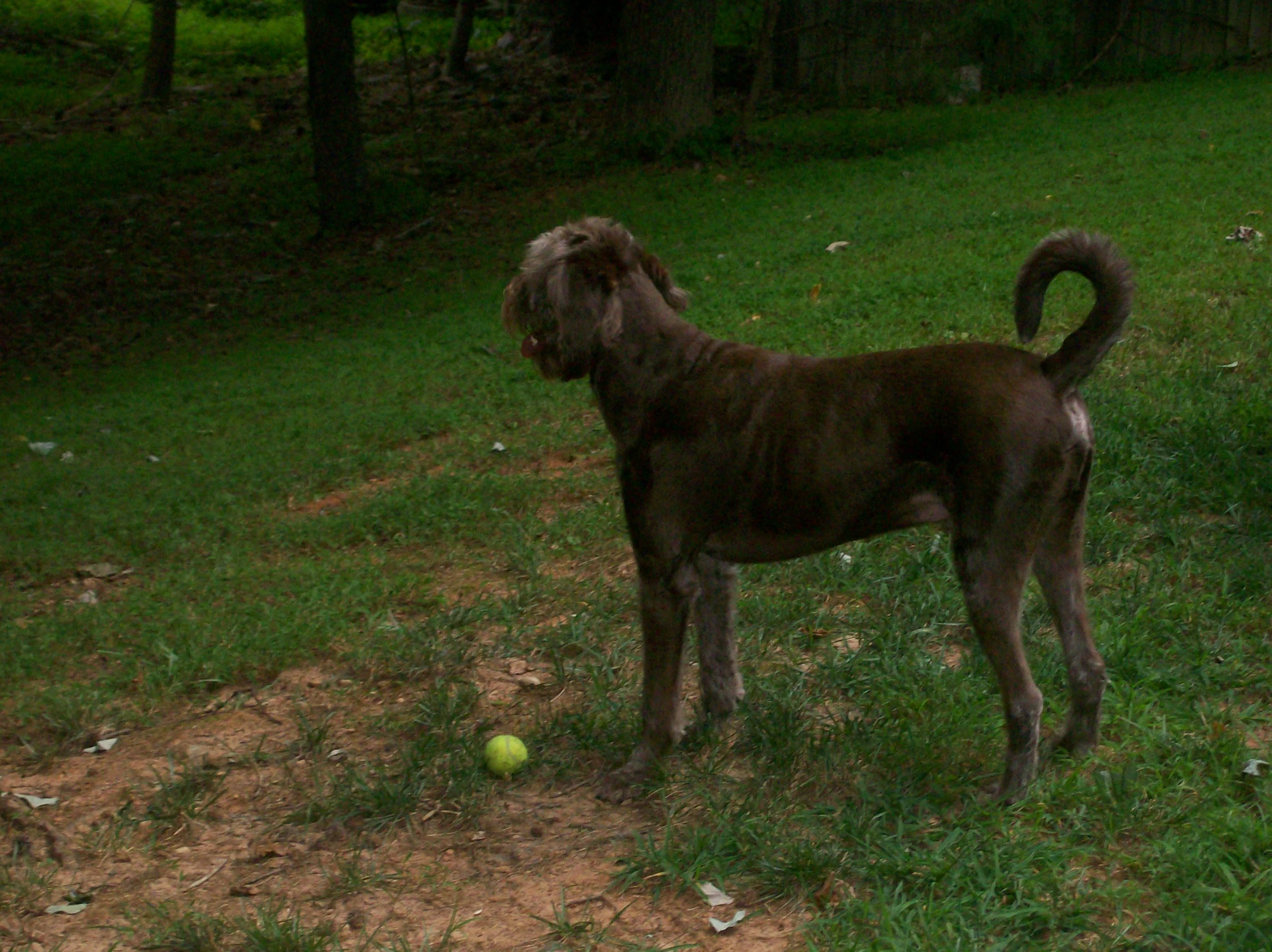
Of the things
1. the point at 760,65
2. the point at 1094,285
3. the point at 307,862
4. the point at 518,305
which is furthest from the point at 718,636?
the point at 760,65

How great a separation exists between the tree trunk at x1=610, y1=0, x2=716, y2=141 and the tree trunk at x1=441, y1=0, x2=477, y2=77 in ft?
19.6

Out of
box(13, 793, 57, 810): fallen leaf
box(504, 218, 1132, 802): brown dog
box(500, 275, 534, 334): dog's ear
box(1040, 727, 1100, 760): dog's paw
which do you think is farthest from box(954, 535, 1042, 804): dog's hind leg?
box(13, 793, 57, 810): fallen leaf

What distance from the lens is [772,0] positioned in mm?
13867

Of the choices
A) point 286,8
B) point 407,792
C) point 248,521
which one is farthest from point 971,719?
point 286,8

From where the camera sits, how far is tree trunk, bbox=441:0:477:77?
19.8 meters

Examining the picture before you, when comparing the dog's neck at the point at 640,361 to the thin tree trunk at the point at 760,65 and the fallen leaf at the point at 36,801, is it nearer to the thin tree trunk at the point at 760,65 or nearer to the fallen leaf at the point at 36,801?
the fallen leaf at the point at 36,801

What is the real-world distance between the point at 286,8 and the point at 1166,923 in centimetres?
2683

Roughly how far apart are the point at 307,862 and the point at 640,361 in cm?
183

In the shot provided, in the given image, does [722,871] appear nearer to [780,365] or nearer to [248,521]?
[780,365]

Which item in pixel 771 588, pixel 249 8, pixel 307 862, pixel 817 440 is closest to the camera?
pixel 817 440

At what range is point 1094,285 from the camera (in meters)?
3.53

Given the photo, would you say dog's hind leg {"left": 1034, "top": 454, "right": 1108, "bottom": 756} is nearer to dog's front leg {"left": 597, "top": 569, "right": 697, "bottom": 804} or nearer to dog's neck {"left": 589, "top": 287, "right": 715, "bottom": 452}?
dog's front leg {"left": 597, "top": 569, "right": 697, "bottom": 804}

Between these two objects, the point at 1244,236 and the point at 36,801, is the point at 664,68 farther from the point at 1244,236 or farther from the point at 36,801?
the point at 36,801

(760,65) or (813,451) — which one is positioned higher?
(760,65)
